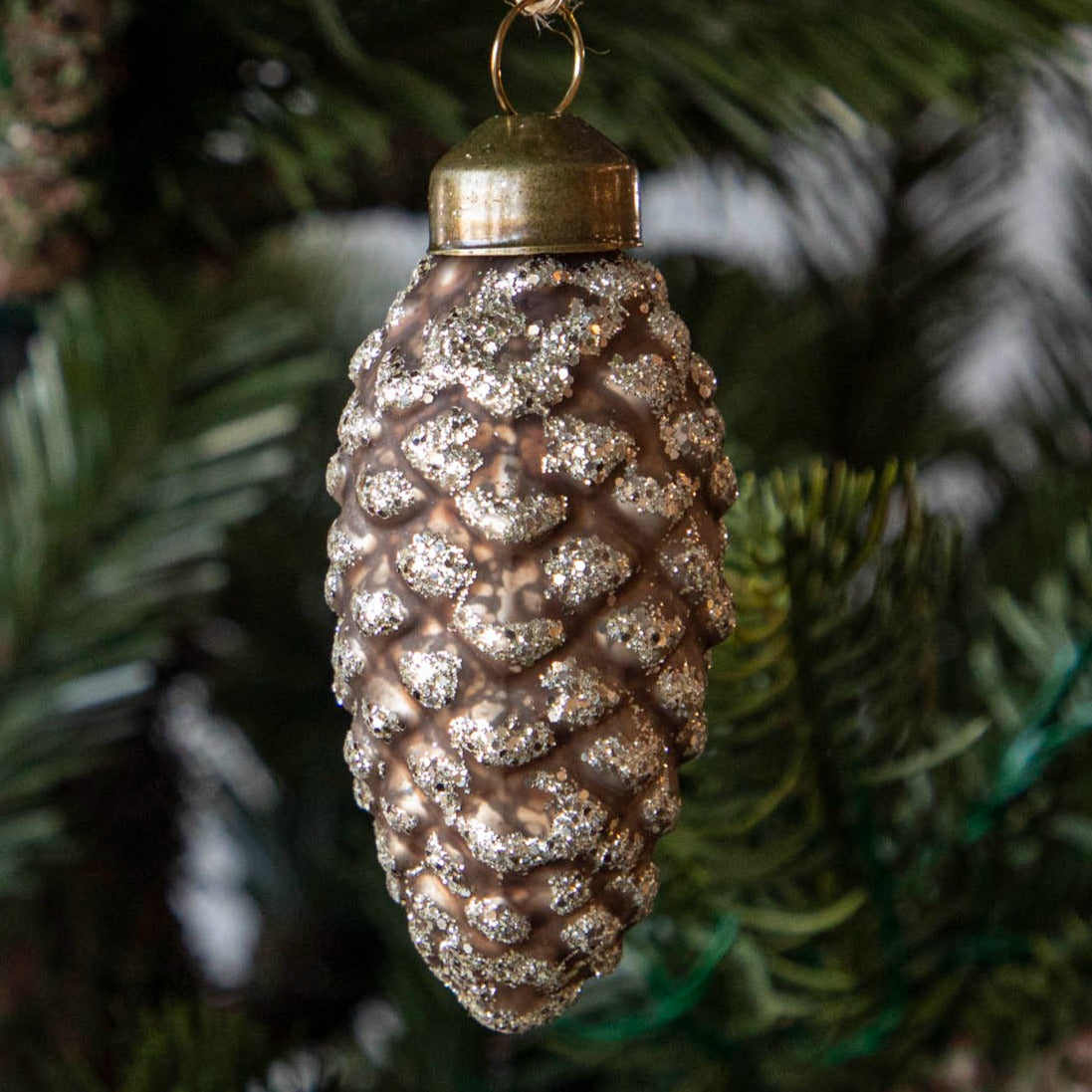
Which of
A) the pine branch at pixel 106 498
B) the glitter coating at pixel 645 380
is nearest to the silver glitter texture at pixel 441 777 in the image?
the glitter coating at pixel 645 380

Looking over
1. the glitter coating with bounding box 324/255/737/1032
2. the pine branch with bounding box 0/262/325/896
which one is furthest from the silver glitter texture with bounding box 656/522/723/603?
the pine branch with bounding box 0/262/325/896

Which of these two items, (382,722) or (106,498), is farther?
(106,498)

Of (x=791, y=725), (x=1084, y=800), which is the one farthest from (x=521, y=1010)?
(x=1084, y=800)

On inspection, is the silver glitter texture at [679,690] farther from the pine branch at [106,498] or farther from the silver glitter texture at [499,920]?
the pine branch at [106,498]

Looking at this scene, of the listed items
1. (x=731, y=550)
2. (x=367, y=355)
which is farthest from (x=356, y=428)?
(x=731, y=550)

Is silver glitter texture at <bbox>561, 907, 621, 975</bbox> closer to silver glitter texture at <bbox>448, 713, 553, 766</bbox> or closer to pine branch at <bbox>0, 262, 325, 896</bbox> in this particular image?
silver glitter texture at <bbox>448, 713, 553, 766</bbox>

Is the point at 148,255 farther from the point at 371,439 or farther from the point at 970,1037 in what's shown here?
the point at 970,1037

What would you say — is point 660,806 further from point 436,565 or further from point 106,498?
point 106,498
